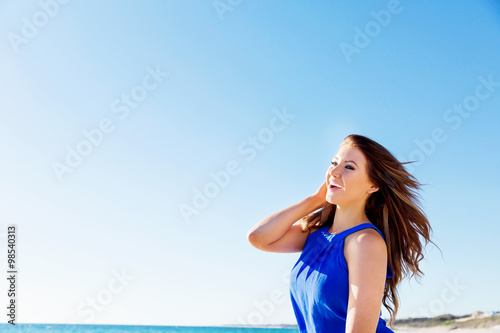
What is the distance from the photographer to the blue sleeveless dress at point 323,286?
92.6 inches

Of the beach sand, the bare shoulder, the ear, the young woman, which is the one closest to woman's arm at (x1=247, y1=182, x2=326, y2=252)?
the young woman

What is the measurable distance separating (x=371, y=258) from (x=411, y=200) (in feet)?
1.97

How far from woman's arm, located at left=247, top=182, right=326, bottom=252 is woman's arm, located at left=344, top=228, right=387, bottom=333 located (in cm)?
45

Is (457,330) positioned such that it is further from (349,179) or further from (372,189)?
(349,179)

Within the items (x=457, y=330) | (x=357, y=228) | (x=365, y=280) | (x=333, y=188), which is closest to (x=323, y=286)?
(x=365, y=280)

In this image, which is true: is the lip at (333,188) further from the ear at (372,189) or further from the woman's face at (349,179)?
the ear at (372,189)

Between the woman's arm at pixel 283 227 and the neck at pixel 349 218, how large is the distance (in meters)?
0.16

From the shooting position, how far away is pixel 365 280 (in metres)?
2.23

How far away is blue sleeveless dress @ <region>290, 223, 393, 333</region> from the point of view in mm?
2352

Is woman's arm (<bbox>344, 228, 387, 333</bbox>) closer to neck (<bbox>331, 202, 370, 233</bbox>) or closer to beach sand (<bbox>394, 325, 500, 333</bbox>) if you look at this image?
neck (<bbox>331, 202, 370, 233</bbox>)

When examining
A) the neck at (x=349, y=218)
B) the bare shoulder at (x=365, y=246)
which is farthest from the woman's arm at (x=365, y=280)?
the neck at (x=349, y=218)

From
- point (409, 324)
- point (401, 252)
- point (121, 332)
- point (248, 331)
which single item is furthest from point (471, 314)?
point (401, 252)

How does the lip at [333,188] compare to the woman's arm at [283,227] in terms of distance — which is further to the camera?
the woman's arm at [283,227]

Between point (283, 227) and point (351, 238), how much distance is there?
0.49 m
